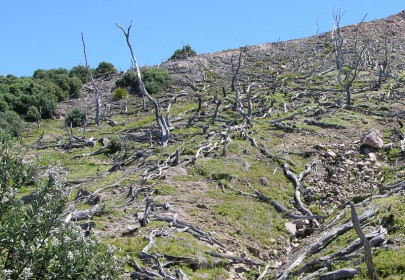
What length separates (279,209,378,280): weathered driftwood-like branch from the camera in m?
8.27

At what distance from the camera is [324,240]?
874cm

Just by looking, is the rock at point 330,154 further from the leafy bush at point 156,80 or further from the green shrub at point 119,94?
the green shrub at point 119,94

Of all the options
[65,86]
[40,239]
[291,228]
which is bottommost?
[291,228]

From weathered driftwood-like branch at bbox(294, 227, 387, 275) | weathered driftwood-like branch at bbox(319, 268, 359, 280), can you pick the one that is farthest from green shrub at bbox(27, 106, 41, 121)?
weathered driftwood-like branch at bbox(319, 268, 359, 280)

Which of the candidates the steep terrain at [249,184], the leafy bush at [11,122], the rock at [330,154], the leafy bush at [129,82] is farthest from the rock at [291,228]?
the leafy bush at [129,82]

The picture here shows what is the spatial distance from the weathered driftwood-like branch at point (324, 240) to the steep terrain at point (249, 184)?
0.08 ft

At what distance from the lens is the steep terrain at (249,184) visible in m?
8.48

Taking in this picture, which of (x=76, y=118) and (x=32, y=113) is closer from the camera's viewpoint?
(x=76, y=118)

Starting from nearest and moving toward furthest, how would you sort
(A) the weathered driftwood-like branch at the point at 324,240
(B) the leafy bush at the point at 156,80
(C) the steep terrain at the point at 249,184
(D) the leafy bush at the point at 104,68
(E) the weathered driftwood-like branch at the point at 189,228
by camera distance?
(A) the weathered driftwood-like branch at the point at 324,240, (C) the steep terrain at the point at 249,184, (E) the weathered driftwood-like branch at the point at 189,228, (B) the leafy bush at the point at 156,80, (D) the leafy bush at the point at 104,68

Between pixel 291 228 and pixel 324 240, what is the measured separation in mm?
1764

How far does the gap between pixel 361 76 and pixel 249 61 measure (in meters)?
11.4

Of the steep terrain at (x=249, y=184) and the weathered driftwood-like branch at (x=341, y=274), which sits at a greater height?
the steep terrain at (x=249, y=184)

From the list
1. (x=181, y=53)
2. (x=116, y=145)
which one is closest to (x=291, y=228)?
(x=116, y=145)

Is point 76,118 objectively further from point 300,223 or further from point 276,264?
point 276,264
